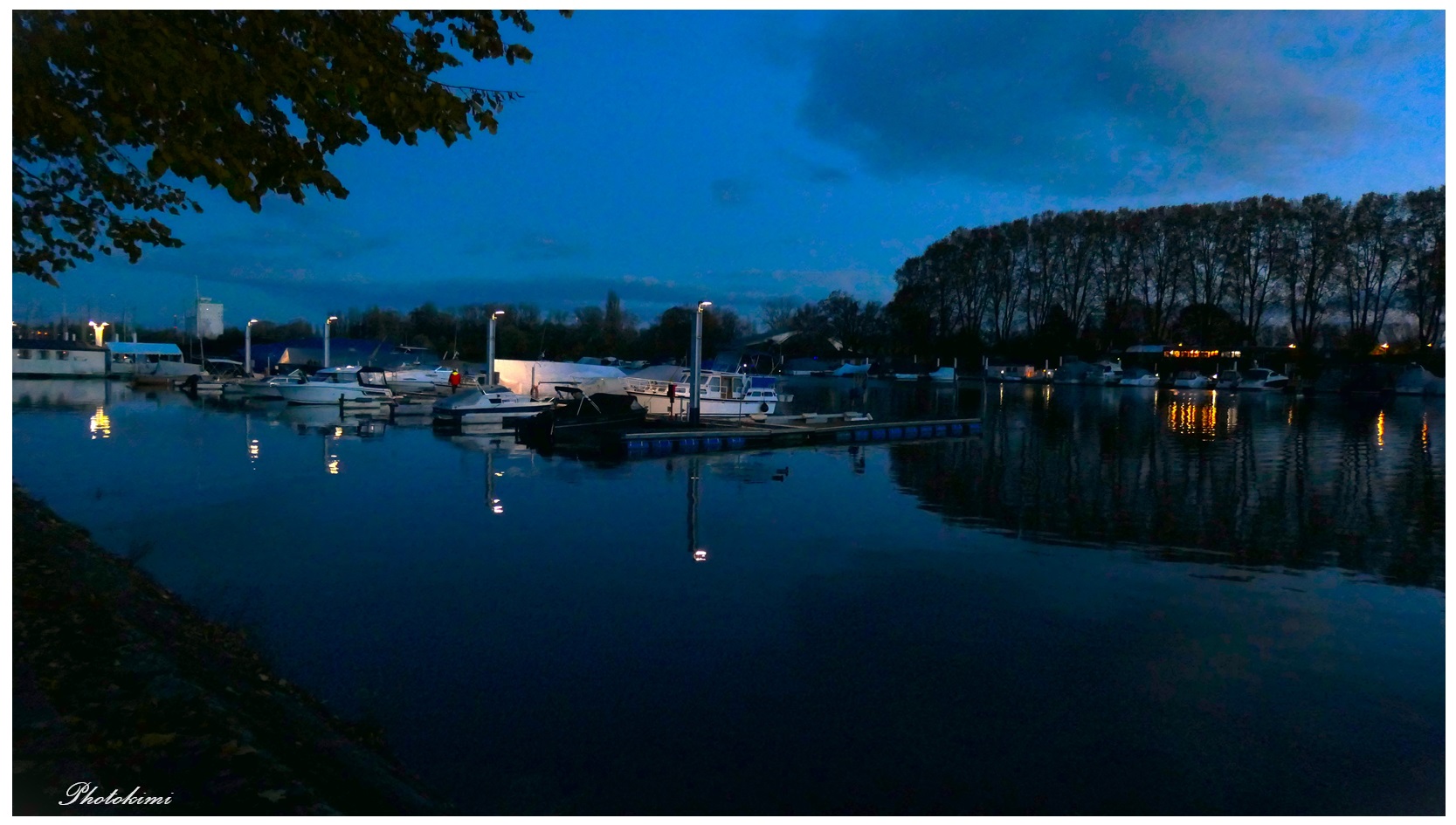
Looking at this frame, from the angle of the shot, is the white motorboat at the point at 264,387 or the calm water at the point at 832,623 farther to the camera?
the white motorboat at the point at 264,387

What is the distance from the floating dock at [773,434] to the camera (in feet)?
82.4

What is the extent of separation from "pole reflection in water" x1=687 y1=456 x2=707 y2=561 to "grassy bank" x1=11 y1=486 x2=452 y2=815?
5.83 m

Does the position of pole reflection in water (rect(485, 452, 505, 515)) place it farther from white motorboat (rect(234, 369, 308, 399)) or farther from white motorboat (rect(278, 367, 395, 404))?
white motorboat (rect(234, 369, 308, 399))

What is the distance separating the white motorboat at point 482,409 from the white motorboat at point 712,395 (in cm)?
408

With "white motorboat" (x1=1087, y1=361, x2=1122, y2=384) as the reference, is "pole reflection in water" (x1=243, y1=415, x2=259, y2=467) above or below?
below

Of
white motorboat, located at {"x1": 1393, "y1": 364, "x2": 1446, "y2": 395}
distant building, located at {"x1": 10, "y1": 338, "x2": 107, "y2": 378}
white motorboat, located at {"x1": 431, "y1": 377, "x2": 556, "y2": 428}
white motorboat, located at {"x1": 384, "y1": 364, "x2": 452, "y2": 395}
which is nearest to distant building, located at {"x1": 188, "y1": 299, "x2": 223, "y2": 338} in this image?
distant building, located at {"x1": 10, "y1": 338, "x2": 107, "y2": 378}

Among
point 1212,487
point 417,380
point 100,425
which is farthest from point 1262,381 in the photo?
point 100,425

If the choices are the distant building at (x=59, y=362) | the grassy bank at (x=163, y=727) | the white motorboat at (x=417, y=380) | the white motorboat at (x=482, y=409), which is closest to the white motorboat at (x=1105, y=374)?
the white motorboat at (x=417, y=380)

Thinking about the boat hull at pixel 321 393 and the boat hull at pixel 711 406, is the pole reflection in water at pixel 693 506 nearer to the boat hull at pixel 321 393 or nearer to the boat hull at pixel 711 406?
the boat hull at pixel 711 406

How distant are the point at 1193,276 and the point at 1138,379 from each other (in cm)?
1436

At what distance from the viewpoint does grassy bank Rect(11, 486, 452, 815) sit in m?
4.57

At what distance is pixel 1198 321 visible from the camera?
268 ft

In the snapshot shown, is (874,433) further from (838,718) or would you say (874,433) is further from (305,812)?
(305,812)

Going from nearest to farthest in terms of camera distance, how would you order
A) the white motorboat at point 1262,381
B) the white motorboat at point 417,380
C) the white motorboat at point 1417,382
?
the white motorboat at point 417,380 < the white motorboat at point 1417,382 < the white motorboat at point 1262,381
